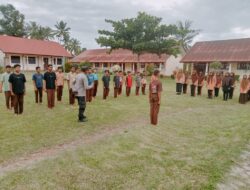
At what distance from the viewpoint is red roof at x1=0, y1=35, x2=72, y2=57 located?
34.0 metres

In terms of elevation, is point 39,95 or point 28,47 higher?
point 28,47

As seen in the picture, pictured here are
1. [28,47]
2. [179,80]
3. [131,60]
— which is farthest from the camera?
[131,60]

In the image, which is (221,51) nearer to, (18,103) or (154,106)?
(154,106)

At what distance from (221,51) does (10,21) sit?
138ft

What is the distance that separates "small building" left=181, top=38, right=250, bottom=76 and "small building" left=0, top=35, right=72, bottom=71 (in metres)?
19.8

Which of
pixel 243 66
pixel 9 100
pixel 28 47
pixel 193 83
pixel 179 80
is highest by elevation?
pixel 28 47

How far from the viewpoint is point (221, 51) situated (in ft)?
107

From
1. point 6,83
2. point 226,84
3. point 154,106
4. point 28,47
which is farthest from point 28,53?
point 154,106

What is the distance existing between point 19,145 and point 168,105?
7702 mm

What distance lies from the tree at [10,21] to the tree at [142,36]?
103 ft

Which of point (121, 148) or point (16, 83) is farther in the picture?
point (16, 83)

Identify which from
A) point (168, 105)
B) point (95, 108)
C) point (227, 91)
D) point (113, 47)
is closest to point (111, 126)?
point (95, 108)

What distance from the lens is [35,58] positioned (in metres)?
37.3

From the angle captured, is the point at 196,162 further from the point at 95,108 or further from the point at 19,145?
the point at 95,108
